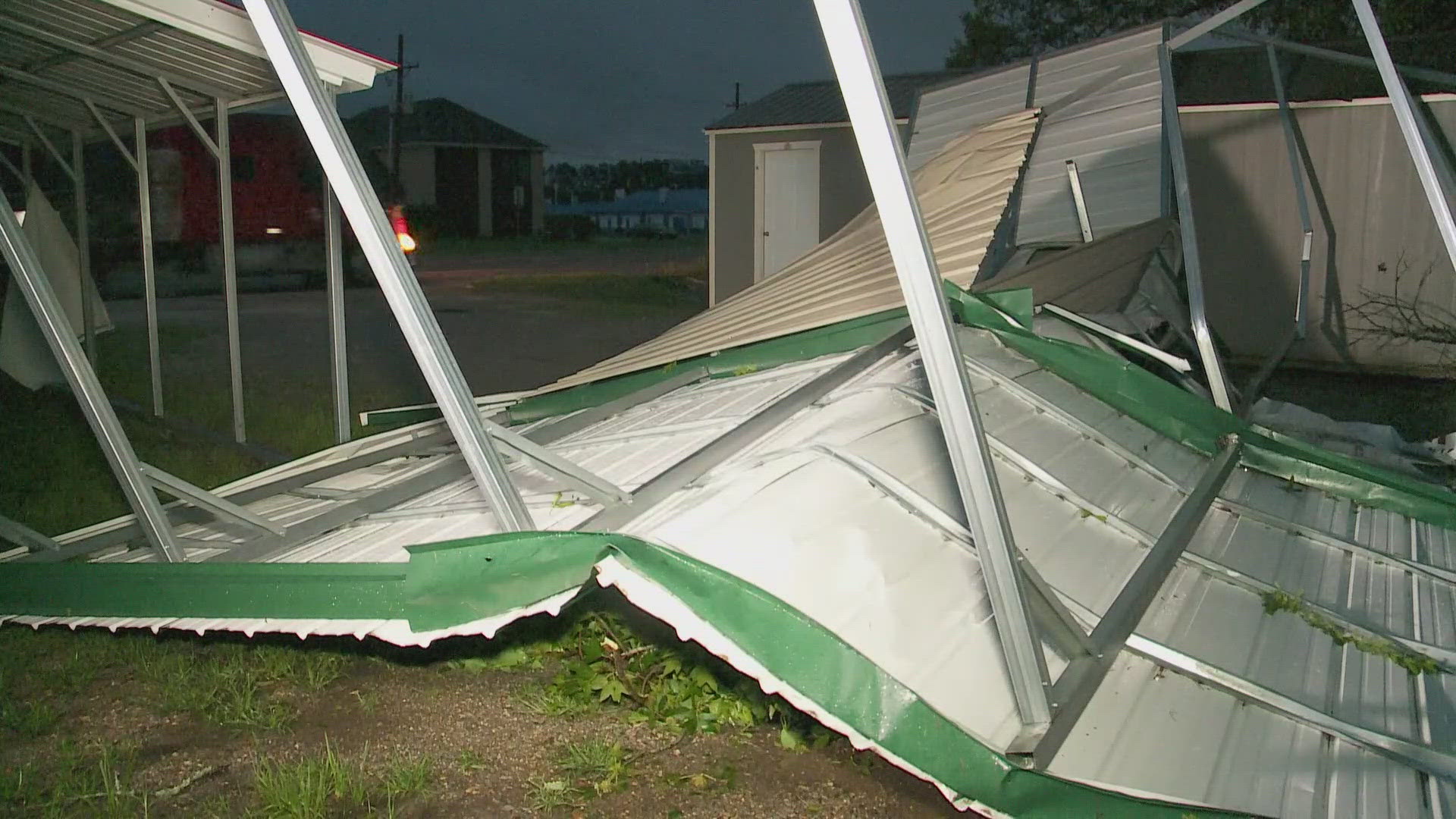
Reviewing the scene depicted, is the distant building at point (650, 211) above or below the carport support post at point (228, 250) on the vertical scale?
above

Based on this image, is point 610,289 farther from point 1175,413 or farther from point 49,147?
point 1175,413

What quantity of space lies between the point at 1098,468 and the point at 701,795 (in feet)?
6.72

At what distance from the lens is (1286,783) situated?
279 centimetres

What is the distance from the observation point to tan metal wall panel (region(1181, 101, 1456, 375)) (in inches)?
412

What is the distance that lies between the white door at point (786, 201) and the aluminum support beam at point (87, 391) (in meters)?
10.7

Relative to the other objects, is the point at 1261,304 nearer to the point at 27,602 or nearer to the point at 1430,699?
the point at 1430,699

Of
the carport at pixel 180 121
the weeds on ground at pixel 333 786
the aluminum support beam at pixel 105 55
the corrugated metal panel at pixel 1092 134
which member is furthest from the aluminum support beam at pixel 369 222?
the corrugated metal panel at pixel 1092 134

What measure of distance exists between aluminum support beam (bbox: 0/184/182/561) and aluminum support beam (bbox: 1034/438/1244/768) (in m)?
2.85

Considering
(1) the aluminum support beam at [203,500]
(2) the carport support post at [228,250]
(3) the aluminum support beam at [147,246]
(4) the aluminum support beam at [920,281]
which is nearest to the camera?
(4) the aluminum support beam at [920,281]

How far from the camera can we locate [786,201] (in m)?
14.5

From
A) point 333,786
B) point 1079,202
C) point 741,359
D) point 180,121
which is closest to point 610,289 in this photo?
point 180,121

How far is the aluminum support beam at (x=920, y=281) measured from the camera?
8.05ft

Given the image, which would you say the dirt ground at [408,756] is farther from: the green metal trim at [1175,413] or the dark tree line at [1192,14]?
the dark tree line at [1192,14]

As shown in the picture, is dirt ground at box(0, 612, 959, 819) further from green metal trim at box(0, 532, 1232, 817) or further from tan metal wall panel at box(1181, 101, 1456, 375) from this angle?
tan metal wall panel at box(1181, 101, 1456, 375)
